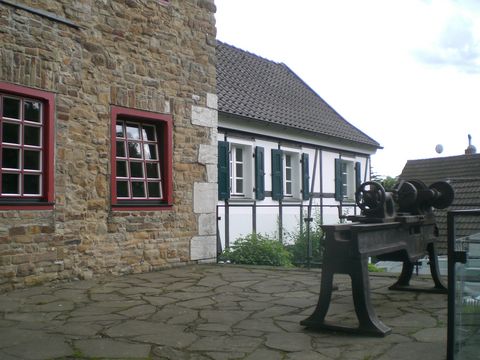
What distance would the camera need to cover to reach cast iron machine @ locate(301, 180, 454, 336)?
4.81 m

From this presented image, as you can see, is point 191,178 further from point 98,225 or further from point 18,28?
point 18,28

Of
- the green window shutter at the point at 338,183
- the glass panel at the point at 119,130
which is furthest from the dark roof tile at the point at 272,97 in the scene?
the glass panel at the point at 119,130

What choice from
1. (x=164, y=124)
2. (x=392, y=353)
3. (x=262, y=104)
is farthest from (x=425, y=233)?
(x=262, y=104)

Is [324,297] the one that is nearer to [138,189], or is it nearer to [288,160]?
[138,189]

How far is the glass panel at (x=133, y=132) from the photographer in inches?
352

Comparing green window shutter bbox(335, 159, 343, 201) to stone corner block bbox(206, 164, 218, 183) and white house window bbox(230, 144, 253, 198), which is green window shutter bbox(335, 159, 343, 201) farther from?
stone corner block bbox(206, 164, 218, 183)

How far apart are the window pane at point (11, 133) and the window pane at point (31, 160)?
20 cm

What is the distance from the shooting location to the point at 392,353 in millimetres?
4203

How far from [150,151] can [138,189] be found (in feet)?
2.25

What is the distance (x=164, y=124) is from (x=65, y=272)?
2941 millimetres

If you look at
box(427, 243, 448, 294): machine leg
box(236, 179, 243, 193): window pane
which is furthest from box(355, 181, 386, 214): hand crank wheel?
box(236, 179, 243, 193): window pane

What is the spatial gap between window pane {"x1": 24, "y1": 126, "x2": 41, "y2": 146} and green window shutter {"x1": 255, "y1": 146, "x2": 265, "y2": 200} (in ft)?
23.4

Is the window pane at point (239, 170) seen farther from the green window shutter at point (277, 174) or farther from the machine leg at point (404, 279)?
the machine leg at point (404, 279)

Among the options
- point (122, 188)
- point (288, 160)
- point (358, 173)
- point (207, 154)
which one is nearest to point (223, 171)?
point (207, 154)
